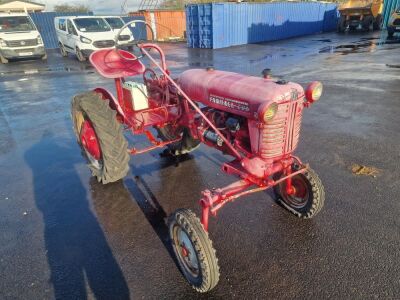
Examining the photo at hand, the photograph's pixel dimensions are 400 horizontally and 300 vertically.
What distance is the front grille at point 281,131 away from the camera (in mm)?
2379

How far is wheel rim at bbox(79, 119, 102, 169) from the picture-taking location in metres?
3.65

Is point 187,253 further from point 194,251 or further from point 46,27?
point 46,27

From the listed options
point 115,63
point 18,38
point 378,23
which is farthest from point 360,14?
point 115,63

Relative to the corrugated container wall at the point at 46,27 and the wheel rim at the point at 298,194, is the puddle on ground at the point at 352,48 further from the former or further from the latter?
the corrugated container wall at the point at 46,27

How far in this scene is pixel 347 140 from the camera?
471 centimetres

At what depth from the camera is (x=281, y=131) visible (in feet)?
8.02

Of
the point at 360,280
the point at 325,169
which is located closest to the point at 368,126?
the point at 325,169

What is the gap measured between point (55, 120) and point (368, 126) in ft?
19.5

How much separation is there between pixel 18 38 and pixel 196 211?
14665 millimetres

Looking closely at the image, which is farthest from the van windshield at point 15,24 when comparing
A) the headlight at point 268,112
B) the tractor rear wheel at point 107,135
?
the headlight at point 268,112

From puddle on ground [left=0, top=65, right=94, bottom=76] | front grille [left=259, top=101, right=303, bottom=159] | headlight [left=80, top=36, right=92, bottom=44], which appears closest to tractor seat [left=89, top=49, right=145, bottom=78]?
front grille [left=259, top=101, right=303, bottom=159]

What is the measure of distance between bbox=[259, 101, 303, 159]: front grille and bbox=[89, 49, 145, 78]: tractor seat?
2010 mm

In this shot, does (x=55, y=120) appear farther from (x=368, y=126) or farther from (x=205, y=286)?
(x=368, y=126)

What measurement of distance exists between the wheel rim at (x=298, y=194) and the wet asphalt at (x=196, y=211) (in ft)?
0.48
